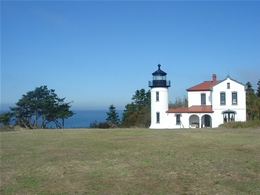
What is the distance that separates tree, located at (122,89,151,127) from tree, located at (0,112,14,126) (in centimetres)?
1486

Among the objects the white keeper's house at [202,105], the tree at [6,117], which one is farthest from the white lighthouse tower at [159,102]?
the tree at [6,117]

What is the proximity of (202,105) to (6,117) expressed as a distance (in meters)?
24.7

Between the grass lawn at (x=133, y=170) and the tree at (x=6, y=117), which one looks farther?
the tree at (x=6, y=117)

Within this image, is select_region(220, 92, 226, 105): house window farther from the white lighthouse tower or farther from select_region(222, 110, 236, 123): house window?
the white lighthouse tower

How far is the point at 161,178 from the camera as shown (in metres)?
8.22

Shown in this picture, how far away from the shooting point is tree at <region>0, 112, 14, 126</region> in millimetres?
41253

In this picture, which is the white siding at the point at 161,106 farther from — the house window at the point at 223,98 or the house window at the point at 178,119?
the house window at the point at 223,98

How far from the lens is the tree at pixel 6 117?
4125 centimetres

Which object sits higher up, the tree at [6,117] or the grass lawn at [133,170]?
the tree at [6,117]

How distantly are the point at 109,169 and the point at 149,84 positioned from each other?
28.1 m

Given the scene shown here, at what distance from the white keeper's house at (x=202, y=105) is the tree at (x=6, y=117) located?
18888 mm

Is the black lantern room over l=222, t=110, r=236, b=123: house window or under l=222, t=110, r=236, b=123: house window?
over

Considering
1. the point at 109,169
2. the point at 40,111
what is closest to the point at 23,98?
the point at 40,111

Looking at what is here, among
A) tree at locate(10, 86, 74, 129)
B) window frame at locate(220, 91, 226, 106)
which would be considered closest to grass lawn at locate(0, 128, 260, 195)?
window frame at locate(220, 91, 226, 106)
